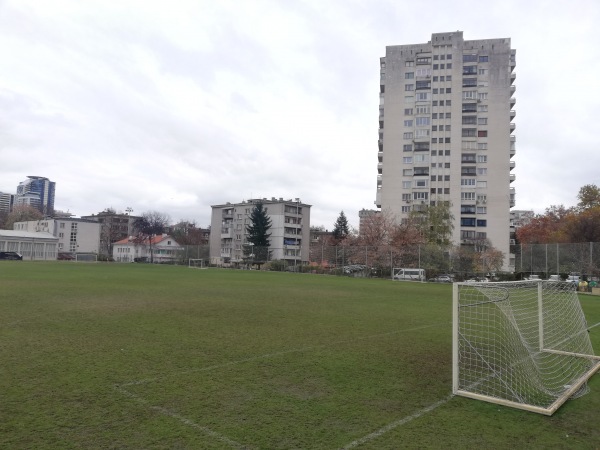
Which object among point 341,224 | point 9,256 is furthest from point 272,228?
point 9,256

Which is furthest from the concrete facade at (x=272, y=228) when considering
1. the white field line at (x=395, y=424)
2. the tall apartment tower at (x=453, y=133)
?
the white field line at (x=395, y=424)

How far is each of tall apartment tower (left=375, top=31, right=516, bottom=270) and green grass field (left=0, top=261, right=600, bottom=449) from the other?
7356 cm

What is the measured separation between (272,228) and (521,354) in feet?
276

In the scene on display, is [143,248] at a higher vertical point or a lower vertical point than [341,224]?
lower

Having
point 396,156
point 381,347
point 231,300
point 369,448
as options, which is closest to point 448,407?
point 369,448

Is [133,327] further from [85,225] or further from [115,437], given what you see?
[85,225]

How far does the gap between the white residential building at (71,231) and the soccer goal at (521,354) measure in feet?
315

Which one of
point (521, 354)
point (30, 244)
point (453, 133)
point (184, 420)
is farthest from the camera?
point (453, 133)

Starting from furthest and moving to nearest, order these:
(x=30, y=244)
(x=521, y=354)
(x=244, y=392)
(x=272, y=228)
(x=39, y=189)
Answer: (x=39, y=189) < (x=272, y=228) < (x=30, y=244) < (x=521, y=354) < (x=244, y=392)

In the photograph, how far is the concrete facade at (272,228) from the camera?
297ft

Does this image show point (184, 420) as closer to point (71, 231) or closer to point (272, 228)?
point (272, 228)

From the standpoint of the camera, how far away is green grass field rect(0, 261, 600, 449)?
14.3ft

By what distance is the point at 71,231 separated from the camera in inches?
3789

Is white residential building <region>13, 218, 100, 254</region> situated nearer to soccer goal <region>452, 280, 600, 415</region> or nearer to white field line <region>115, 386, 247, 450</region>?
soccer goal <region>452, 280, 600, 415</region>
